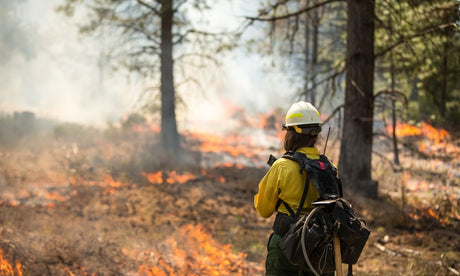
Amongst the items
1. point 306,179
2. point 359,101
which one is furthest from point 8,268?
point 359,101

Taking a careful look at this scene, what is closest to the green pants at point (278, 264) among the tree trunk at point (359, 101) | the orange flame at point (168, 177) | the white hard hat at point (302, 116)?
the white hard hat at point (302, 116)

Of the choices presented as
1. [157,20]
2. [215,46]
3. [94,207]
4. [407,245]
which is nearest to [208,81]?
[215,46]

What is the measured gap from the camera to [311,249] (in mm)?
2568

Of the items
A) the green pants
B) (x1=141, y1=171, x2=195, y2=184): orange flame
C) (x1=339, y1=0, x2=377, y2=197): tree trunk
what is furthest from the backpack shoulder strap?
(x1=141, y1=171, x2=195, y2=184): orange flame

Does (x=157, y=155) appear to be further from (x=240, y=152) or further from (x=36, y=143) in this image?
(x=36, y=143)

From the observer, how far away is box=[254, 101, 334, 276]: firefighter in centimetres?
280

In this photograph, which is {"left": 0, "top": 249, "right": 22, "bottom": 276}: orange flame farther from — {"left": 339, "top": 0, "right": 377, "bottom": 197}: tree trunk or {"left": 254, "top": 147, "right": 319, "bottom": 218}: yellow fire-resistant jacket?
{"left": 339, "top": 0, "right": 377, "bottom": 197}: tree trunk

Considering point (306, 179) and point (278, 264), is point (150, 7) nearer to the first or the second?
point (306, 179)

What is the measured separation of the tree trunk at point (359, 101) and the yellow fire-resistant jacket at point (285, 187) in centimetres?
575

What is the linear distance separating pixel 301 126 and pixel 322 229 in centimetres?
82

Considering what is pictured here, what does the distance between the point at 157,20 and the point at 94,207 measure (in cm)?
723

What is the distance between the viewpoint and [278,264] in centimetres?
289

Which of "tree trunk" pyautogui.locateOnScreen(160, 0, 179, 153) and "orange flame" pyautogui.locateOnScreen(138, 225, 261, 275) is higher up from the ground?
"tree trunk" pyautogui.locateOnScreen(160, 0, 179, 153)

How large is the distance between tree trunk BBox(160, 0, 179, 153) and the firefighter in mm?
9875
